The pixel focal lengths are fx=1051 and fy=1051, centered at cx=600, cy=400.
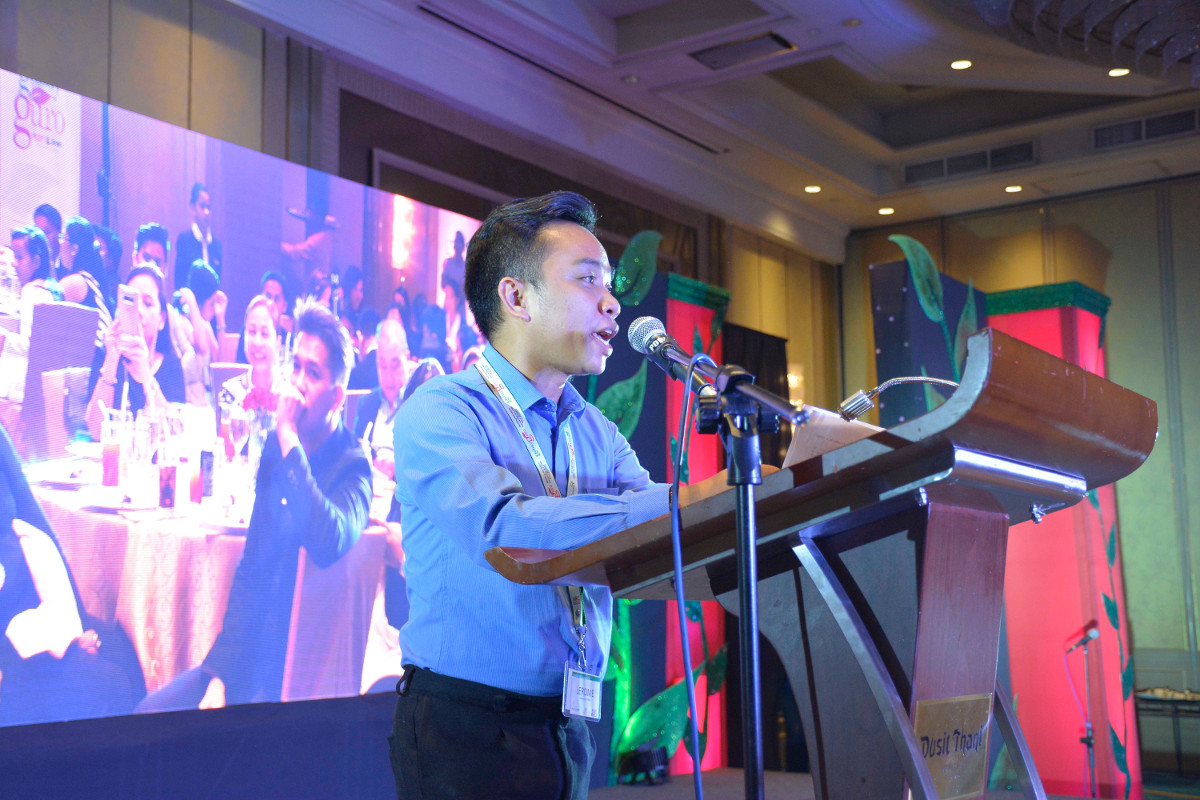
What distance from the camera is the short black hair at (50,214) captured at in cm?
302

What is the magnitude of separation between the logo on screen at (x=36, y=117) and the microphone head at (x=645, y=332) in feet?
8.20

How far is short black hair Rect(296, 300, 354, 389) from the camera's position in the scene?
147 inches

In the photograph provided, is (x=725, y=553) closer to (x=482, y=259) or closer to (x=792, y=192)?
(x=482, y=259)

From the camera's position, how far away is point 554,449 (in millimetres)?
1536

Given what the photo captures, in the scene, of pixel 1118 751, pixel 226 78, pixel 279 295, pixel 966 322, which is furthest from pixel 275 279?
pixel 1118 751

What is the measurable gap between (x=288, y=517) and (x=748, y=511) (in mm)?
2907

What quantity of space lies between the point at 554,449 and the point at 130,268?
223cm

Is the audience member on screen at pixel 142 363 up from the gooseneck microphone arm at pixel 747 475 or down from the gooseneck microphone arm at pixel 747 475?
up

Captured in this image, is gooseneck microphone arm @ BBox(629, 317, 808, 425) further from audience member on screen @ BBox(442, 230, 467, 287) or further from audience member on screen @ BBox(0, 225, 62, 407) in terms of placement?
audience member on screen @ BBox(442, 230, 467, 287)

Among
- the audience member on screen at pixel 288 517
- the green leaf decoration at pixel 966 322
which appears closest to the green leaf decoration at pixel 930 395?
the green leaf decoration at pixel 966 322

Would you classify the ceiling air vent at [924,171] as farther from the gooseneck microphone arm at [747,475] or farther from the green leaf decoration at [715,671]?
the gooseneck microphone arm at [747,475]

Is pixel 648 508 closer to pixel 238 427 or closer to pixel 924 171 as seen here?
pixel 238 427

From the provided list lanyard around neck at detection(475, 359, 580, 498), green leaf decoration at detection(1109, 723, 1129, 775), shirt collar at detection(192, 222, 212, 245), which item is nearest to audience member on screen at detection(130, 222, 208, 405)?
shirt collar at detection(192, 222, 212, 245)

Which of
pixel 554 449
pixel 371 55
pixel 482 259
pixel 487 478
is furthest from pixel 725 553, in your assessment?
pixel 371 55
